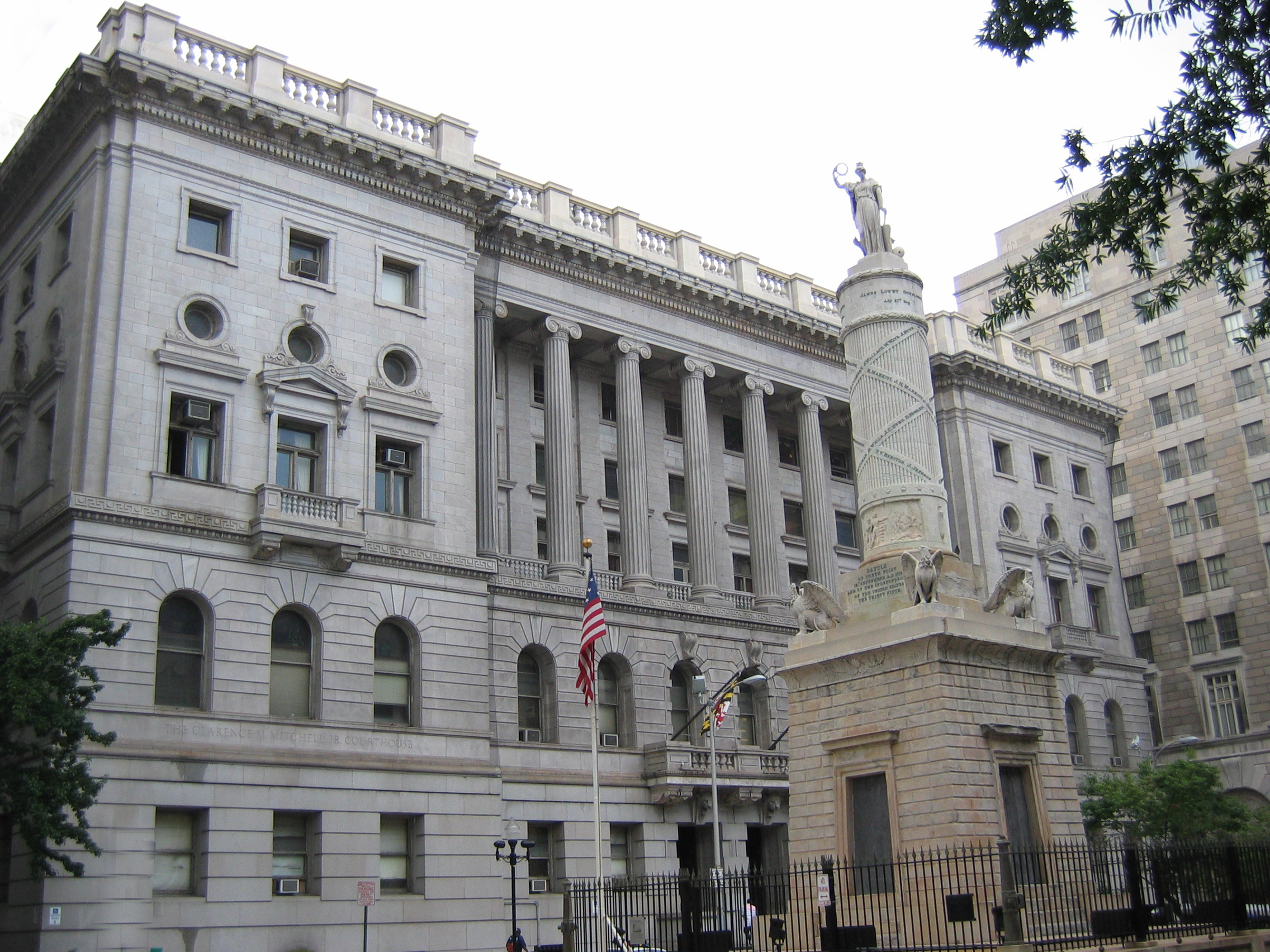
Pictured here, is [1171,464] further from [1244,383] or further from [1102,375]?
[1102,375]

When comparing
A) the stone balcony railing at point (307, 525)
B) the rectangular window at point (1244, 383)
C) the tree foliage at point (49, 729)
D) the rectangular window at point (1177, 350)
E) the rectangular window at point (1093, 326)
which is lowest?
the tree foliage at point (49, 729)

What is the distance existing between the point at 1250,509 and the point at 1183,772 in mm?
25182

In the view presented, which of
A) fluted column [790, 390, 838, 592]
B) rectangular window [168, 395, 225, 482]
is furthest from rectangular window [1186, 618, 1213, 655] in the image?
rectangular window [168, 395, 225, 482]

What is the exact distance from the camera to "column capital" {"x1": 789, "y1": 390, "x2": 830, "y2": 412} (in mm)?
53875

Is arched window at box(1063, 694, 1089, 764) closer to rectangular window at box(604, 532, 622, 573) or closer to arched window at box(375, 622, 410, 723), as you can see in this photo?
rectangular window at box(604, 532, 622, 573)

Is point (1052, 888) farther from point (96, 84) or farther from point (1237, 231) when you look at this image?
point (96, 84)

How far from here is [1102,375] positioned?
7500 centimetres

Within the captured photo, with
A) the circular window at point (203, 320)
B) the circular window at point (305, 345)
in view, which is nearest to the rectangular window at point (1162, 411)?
the circular window at point (305, 345)

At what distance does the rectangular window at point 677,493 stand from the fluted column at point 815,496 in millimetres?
5226

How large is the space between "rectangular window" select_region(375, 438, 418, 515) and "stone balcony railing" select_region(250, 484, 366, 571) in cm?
163

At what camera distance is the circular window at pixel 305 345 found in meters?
37.8

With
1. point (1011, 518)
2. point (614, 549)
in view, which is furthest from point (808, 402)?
point (1011, 518)

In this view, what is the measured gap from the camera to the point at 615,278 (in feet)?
159

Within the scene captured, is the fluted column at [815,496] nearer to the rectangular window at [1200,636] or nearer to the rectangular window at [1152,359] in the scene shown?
the rectangular window at [1200,636]
